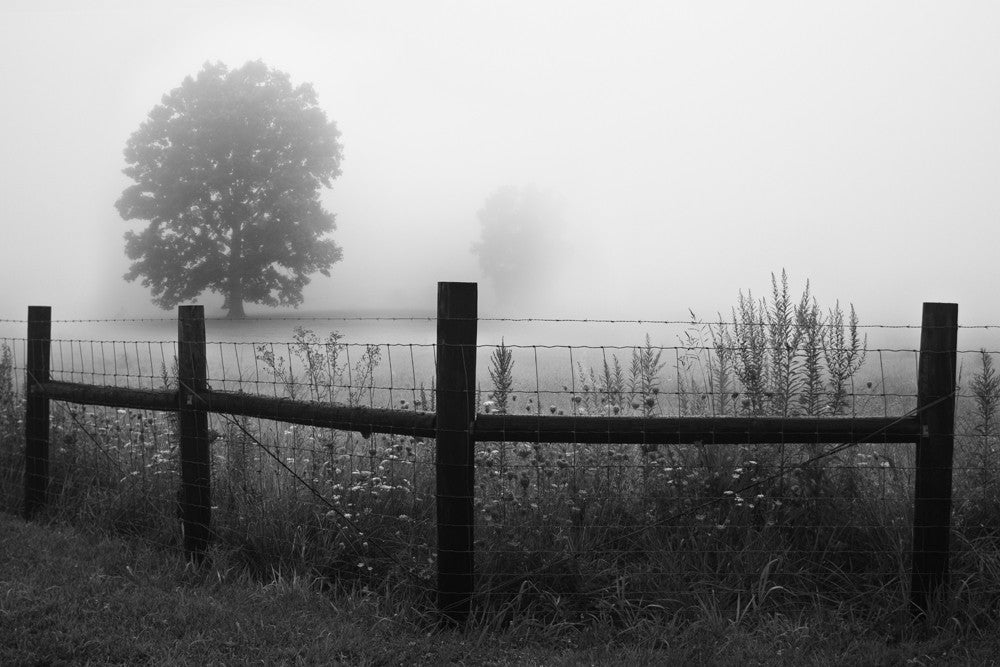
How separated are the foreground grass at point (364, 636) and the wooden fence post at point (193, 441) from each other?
68 cm

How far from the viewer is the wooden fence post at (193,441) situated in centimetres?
586

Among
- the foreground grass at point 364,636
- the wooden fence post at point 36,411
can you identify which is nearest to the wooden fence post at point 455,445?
the foreground grass at point 364,636

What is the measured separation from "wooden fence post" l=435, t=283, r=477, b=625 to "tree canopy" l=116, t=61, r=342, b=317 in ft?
83.0

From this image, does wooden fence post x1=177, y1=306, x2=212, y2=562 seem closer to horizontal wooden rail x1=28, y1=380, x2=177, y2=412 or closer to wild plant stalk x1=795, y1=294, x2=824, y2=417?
horizontal wooden rail x1=28, y1=380, x2=177, y2=412

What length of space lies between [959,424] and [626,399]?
133 inches

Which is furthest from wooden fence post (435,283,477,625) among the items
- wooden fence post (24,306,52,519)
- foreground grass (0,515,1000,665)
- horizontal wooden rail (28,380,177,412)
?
wooden fence post (24,306,52,519)

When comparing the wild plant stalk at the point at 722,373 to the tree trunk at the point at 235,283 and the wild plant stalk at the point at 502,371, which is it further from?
the tree trunk at the point at 235,283

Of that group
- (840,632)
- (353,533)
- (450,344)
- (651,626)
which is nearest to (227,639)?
(353,533)

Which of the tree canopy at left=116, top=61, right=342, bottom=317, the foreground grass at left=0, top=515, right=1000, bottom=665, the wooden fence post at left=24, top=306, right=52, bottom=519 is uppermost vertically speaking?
the tree canopy at left=116, top=61, right=342, bottom=317

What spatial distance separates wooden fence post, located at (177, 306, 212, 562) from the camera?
586 cm

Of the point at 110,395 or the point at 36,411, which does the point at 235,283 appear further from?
the point at 110,395

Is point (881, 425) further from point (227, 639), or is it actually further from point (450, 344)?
point (227, 639)

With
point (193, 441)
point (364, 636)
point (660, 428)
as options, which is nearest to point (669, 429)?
point (660, 428)

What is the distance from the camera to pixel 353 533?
214 inches
